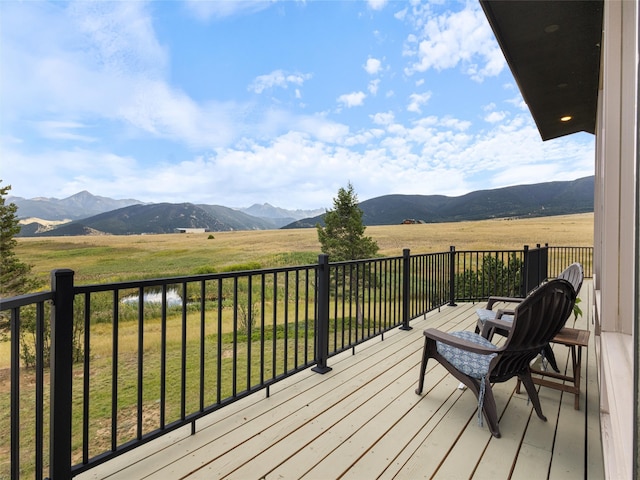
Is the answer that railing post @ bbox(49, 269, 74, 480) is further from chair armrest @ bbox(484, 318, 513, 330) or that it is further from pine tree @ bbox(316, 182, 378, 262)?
pine tree @ bbox(316, 182, 378, 262)

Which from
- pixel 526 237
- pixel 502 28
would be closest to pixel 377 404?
pixel 502 28

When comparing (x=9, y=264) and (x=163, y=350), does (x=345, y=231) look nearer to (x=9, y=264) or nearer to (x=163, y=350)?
(x=163, y=350)

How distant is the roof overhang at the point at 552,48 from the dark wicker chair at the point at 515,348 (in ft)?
6.65

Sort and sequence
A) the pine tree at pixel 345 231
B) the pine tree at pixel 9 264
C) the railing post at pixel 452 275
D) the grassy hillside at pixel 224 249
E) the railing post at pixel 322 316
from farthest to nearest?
the grassy hillside at pixel 224 249
the pine tree at pixel 345 231
the pine tree at pixel 9 264
the railing post at pixel 452 275
the railing post at pixel 322 316

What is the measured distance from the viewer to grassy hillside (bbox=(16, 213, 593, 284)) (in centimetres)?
2391

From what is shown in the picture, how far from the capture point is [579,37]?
2.79m

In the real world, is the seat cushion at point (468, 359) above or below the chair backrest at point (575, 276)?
below

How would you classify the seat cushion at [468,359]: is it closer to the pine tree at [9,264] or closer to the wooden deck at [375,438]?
the wooden deck at [375,438]

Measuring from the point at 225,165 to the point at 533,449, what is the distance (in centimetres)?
7294

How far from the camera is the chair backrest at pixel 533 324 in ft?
6.18

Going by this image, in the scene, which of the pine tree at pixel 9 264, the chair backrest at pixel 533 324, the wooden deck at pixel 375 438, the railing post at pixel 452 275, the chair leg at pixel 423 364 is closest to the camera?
the wooden deck at pixel 375 438

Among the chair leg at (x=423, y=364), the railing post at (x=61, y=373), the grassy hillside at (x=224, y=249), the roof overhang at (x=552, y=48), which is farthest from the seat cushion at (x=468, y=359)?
the grassy hillside at (x=224, y=249)

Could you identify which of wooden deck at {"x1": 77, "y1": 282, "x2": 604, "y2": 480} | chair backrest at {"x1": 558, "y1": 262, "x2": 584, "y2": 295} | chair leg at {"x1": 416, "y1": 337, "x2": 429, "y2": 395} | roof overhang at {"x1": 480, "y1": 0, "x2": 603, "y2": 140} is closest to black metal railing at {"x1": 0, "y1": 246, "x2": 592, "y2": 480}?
wooden deck at {"x1": 77, "y1": 282, "x2": 604, "y2": 480}

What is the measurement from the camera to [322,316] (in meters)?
2.75
